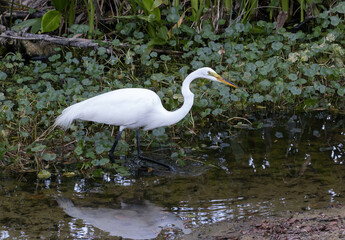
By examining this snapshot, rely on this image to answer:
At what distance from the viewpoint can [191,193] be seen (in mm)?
4605

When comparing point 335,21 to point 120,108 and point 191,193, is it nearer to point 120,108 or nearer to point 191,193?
point 120,108

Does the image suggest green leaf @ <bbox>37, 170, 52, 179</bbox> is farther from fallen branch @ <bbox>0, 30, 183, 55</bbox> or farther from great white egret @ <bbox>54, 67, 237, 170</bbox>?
fallen branch @ <bbox>0, 30, 183, 55</bbox>

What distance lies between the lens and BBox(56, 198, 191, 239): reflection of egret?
3.91 meters

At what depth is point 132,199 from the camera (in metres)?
4.53

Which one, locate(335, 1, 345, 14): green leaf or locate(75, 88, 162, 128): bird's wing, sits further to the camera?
locate(335, 1, 345, 14): green leaf

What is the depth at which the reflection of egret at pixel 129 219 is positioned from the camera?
12.8 ft

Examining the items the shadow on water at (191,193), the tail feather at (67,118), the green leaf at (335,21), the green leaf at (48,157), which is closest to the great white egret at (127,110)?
the tail feather at (67,118)

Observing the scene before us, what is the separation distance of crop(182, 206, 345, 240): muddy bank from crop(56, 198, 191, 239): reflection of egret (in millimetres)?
240

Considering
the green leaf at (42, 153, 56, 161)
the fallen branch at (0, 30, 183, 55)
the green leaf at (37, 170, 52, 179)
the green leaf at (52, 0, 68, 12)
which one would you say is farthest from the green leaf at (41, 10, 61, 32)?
the green leaf at (37, 170, 52, 179)

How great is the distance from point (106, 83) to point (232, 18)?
2495 millimetres

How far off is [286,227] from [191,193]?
48.5 inches

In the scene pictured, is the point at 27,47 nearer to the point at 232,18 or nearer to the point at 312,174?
the point at 232,18

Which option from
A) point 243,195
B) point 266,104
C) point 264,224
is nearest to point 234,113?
point 266,104

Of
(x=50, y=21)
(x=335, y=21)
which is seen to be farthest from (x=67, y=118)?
(x=335, y=21)
